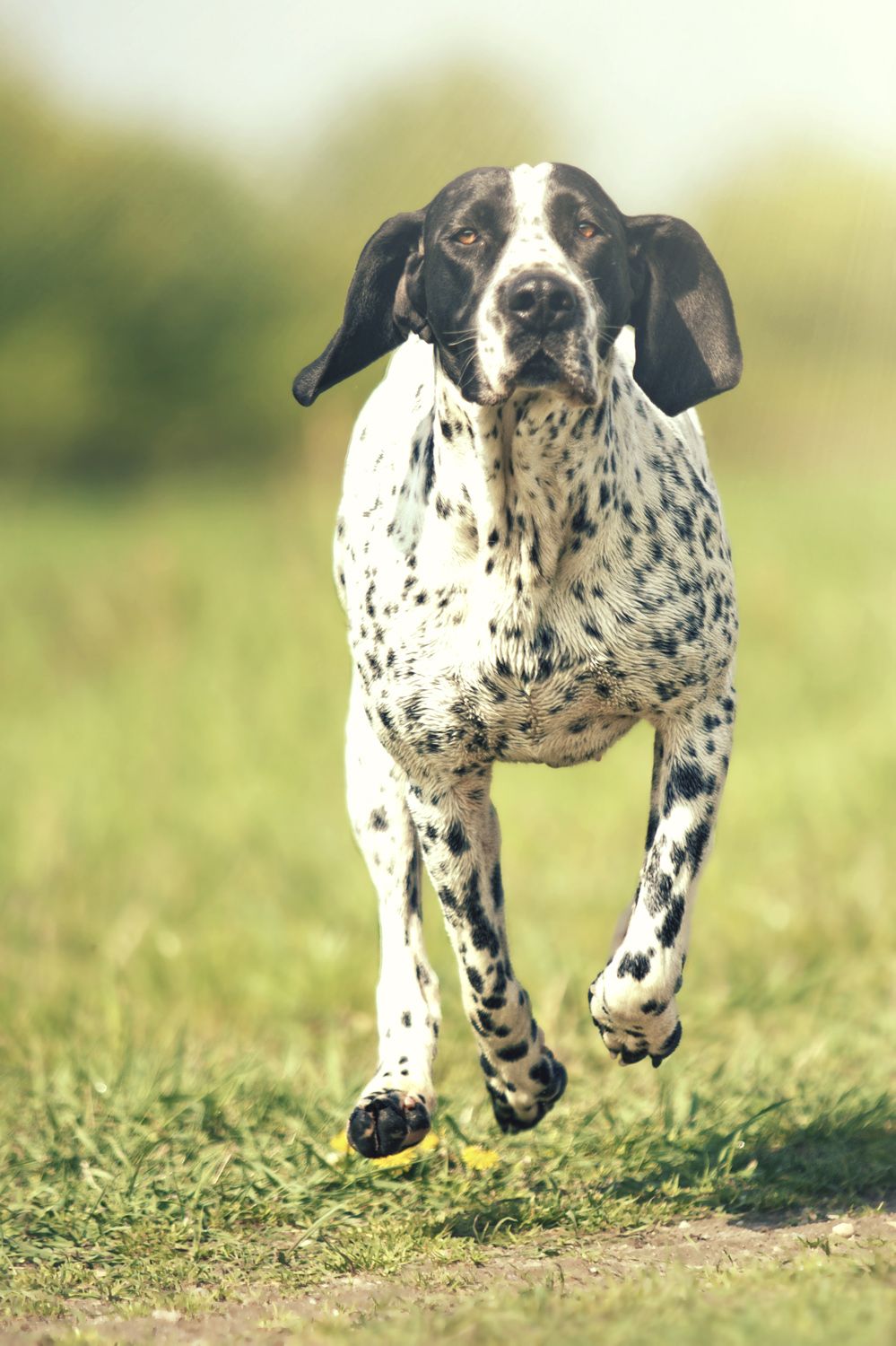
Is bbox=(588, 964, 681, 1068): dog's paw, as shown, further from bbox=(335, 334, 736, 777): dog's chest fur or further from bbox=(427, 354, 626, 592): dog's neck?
bbox=(427, 354, 626, 592): dog's neck

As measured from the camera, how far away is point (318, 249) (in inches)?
468

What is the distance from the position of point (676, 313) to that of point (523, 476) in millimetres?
488

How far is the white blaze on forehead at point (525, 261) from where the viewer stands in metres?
3.55

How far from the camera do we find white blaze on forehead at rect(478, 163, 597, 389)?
140 inches

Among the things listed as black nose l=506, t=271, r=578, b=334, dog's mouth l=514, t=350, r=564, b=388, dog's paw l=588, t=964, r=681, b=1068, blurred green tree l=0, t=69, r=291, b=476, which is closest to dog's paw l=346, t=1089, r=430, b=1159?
dog's paw l=588, t=964, r=681, b=1068

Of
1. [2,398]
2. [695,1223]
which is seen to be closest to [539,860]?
[695,1223]

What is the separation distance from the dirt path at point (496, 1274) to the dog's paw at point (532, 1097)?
0.32 meters

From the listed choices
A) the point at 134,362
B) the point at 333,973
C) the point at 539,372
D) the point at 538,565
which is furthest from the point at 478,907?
the point at 134,362

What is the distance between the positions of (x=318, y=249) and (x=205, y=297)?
24.6 ft

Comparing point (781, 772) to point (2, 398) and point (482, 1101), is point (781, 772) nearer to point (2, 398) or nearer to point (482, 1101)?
point (482, 1101)

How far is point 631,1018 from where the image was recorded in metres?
4.07

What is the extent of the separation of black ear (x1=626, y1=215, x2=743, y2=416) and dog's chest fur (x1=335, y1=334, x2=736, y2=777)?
113mm

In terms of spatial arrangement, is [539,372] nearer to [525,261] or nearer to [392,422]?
[525,261]

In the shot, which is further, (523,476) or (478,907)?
(478,907)
